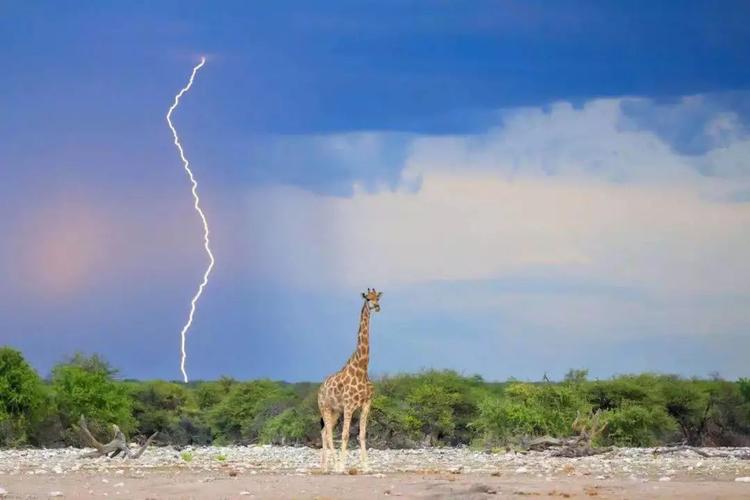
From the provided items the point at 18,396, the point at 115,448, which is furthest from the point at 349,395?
the point at 18,396

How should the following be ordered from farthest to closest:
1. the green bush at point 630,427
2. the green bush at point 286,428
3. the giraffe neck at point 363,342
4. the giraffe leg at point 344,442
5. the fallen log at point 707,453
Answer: the green bush at point 286,428 → the green bush at point 630,427 → the fallen log at point 707,453 → the giraffe neck at point 363,342 → the giraffe leg at point 344,442

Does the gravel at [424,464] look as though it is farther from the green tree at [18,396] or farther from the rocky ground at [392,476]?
the green tree at [18,396]

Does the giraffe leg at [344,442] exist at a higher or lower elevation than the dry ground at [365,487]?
higher

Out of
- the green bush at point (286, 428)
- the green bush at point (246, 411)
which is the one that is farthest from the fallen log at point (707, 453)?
the green bush at point (246, 411)

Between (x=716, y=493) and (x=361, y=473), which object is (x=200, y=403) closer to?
(x=361, y=473)

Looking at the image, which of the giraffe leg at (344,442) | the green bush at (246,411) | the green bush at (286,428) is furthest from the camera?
the green bush at (246,411)

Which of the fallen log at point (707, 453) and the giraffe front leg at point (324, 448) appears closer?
the giraffe front leg at point (324, 448)

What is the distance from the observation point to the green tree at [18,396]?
40.5m

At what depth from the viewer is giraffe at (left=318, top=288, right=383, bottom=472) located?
25.5m

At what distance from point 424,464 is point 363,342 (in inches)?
146

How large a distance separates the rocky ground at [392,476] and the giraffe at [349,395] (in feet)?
2.44

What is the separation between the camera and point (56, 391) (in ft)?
140

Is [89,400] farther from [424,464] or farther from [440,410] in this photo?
[424,464]

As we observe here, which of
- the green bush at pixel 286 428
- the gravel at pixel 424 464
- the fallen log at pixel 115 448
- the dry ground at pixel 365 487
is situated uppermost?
the green bush at pixel 286 428
